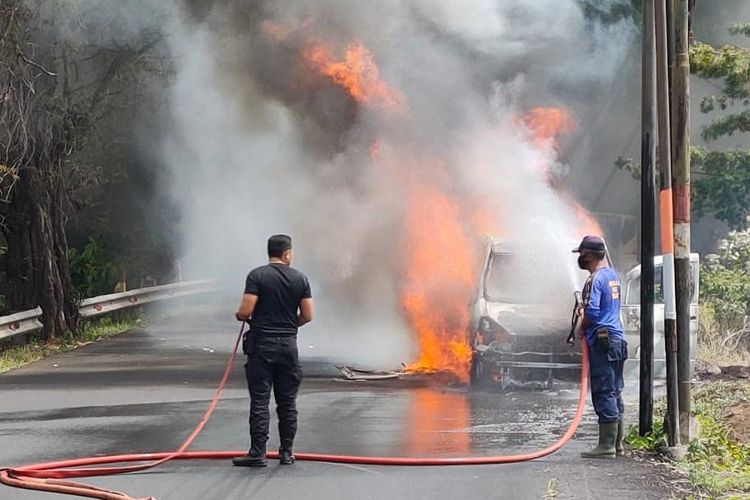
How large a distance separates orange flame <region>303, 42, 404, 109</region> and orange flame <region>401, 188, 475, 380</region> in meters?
1.67

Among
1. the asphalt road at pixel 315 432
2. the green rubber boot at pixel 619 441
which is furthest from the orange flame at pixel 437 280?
the green rubber boot at pixel 619 441

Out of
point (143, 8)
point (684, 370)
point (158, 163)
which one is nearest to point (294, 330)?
point (684, 370)

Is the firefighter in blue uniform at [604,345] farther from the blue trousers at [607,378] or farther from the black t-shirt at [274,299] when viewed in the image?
the black t-shirt at [274,299]

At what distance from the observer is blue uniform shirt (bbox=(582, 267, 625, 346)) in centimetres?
961

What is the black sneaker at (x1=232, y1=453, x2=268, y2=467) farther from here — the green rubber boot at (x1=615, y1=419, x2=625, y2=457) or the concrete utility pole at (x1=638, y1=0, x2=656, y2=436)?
the concrete utility pole at (x1=638, y1=0, x2=656, y2=436)

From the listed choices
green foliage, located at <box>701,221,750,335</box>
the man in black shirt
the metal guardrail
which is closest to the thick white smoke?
green foliage, located at <box>701,221,750,335</box>

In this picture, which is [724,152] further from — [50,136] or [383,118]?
[50,136]

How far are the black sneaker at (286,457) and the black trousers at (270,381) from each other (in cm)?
4

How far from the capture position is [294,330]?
9.24m

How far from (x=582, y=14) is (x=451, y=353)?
741 cm

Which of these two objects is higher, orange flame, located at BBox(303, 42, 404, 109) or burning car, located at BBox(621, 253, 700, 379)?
orange flame, located at BBox(303, 42, 404, 109)

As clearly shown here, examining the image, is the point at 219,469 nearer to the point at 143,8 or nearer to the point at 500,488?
the point at 500,488

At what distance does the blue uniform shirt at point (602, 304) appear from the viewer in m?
9.61

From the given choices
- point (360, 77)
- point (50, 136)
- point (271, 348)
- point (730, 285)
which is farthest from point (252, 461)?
point (730, 285)
